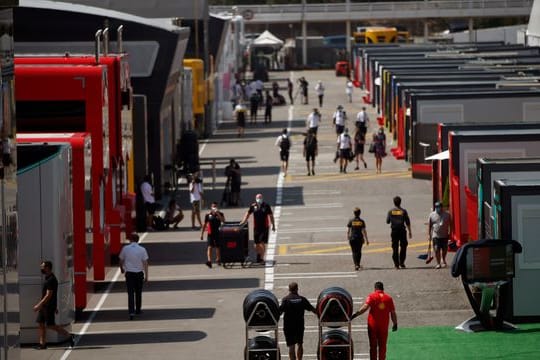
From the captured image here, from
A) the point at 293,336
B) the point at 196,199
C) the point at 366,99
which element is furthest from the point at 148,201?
the point at 366,99

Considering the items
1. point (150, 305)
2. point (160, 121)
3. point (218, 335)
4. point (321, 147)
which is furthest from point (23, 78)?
point (321, 147)

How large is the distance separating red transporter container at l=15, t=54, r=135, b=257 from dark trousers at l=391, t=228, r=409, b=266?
4625 millimetres

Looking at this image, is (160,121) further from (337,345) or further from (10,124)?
(10,124)

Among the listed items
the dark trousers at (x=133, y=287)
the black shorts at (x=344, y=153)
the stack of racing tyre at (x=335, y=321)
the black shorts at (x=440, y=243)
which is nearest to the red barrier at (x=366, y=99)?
the black shorts at (x=344, y=153)

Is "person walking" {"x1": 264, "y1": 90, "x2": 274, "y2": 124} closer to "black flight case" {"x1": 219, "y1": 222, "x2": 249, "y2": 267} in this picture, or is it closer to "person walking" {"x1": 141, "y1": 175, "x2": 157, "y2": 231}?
"person walking" {"x1": 141, "y1": 175, "x2": 157, "y2": 231}

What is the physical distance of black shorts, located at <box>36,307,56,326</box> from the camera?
2012 cm

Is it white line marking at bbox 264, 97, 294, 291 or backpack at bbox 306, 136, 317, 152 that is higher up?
backpack at bbox 306, 136, 317, 152

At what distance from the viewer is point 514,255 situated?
21.1 m

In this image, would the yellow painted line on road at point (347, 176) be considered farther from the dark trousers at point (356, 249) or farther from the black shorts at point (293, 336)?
the black shorts at point (293, 336)

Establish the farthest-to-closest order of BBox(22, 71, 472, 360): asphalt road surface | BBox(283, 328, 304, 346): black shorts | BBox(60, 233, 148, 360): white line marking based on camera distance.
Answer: BBox(22, 71, 472, 360): asphalt road surface
BBox(60, 233, 148, 360): white line marking
BBox(283, 328, 304, 346): black shorts

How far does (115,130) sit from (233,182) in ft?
27.6

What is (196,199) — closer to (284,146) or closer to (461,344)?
(284,146)

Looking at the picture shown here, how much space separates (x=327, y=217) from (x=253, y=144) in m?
18.3

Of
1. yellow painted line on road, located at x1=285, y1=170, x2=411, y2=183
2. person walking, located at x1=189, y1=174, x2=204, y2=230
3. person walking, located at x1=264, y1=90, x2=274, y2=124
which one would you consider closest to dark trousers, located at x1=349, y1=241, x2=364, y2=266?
person walking, located at x1=189, y1=174, x2=204, y2=230
